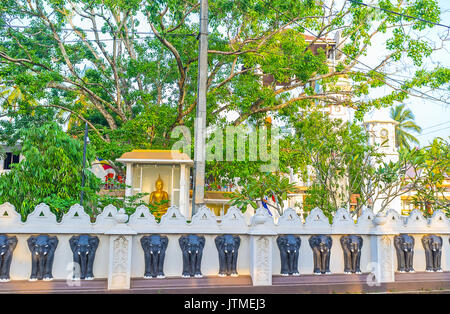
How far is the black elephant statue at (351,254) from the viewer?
6.11 m

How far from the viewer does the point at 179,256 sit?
225 inches

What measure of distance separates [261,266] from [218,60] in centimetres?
1107

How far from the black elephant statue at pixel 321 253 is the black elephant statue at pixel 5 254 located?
451 centimetres

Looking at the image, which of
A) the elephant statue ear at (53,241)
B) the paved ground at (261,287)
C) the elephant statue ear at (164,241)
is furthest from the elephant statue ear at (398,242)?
the elephant statue ear at (53,241)

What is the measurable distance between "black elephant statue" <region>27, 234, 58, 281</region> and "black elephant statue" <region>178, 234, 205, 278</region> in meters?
1.89

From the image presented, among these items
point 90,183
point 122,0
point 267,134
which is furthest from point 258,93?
point 90,183

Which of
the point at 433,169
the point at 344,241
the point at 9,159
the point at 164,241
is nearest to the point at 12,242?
the point at 164,241

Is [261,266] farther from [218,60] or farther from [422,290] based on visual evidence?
[218,60]

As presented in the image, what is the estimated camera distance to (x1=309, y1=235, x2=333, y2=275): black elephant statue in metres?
6.02

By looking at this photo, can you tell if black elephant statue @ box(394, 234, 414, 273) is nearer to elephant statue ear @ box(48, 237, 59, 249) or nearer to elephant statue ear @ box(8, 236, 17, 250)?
elephant statue ear @ box(48, 237, 59, 249)

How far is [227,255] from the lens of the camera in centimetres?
576

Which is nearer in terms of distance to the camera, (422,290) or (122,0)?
(422,290)

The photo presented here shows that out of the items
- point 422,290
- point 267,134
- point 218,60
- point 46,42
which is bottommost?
point 422,290
